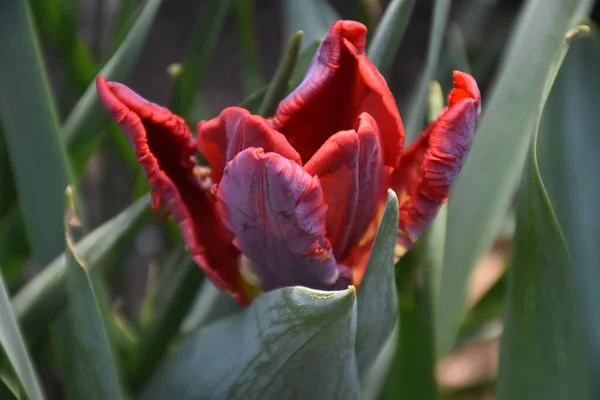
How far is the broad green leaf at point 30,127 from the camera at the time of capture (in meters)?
0.34

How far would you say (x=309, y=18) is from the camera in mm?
491

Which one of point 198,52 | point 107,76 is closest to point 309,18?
point 198,52

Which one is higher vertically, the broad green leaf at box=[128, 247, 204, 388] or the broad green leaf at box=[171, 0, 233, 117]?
the broad green leaf at box=[171, 0, 233, 117]

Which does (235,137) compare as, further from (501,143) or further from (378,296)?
(501,143)

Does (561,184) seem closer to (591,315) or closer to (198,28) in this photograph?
(591,315)

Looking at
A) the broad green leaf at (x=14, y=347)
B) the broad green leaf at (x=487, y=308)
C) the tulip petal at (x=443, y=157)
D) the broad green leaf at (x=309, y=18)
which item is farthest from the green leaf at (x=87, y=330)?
the broad green leaf at (x=487, y=308)

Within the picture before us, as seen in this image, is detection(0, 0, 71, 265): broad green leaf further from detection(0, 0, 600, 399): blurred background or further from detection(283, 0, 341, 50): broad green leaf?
detection(283, 0, 341, 50): broad green leaf

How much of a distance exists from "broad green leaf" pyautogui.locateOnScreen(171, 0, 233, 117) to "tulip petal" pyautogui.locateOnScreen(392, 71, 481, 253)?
0.67 feet

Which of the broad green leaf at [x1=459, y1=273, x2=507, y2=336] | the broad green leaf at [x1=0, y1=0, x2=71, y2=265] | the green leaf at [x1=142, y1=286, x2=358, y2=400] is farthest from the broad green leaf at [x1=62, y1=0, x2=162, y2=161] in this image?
the broad green leaf at [x1=459, y1=273, x2=507, y2=336]

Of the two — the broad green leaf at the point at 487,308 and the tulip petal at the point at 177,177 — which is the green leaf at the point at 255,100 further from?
the broad green leaf at the point at 487,308

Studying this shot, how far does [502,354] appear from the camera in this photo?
0.36 metres

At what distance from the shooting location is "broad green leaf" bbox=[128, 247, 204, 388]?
40cm

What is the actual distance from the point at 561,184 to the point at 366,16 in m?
0.25

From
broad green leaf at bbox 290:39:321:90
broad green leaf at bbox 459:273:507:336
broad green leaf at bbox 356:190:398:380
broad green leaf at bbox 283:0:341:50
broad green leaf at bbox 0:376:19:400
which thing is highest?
broad green leaf at bbox 283:0:341:50
